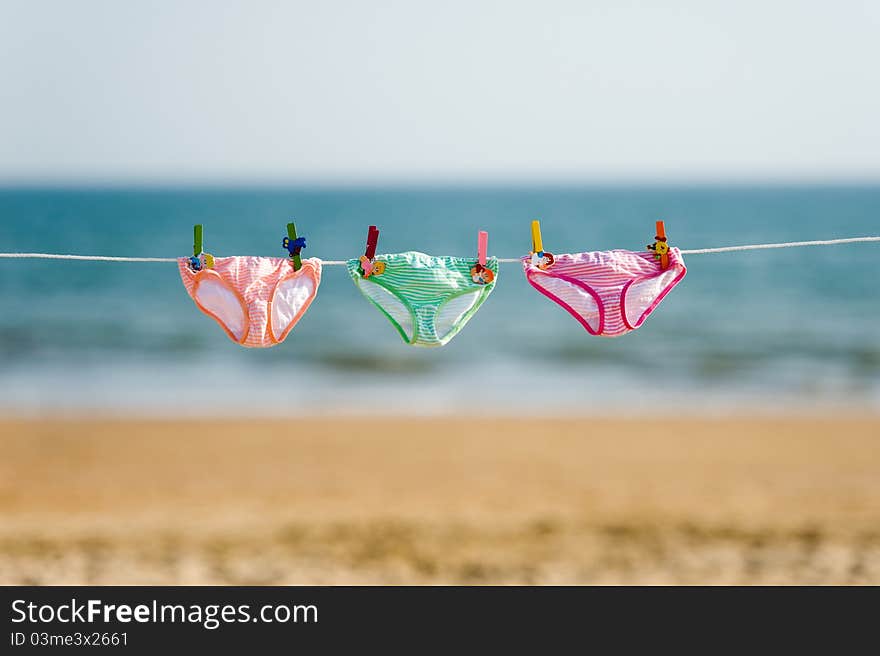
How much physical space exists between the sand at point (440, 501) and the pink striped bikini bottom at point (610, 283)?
2758 mm

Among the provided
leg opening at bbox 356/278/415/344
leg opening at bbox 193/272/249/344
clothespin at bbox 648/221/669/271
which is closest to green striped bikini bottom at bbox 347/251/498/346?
leg opening at bbox 356/278/415/344

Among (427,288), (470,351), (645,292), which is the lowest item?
(645,292)

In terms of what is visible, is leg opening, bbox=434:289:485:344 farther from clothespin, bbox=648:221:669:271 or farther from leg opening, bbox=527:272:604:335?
clothespin, bbox=648:221:669:271

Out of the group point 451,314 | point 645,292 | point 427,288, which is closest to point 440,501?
point 451,314

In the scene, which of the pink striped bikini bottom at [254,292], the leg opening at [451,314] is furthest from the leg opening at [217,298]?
the leg opening at [451,314]

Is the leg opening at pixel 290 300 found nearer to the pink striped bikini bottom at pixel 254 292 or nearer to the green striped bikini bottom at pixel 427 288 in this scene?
the pink striped bikini bottom at pixel 254 292

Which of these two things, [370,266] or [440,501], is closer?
[370,266]

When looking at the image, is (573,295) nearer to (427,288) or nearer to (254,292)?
(427,288)

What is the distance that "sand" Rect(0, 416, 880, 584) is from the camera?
249 inches

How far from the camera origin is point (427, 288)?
159 inches

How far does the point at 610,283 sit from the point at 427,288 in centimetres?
87

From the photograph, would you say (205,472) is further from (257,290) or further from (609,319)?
(609,319)

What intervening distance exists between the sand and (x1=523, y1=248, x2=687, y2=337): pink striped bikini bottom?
2758 millimetres
